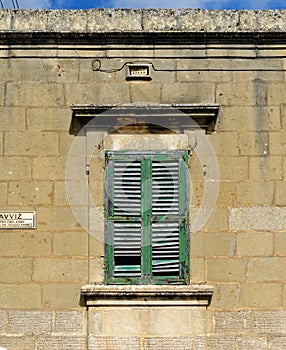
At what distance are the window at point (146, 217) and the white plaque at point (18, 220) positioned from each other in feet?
2.76

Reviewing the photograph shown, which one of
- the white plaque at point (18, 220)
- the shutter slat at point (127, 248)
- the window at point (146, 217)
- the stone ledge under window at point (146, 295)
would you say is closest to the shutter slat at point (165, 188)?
the window at point (146, 217)

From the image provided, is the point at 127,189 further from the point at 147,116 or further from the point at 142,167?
the point at 147,116

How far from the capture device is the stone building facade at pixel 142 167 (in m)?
7.18

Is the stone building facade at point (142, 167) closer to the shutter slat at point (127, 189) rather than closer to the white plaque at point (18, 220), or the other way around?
the white plaque at point (18, 220)

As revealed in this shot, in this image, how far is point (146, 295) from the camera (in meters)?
7.12

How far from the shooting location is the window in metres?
7.30

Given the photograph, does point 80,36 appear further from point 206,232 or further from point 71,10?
point 206,232

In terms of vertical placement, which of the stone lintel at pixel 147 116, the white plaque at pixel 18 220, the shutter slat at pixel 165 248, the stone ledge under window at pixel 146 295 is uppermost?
the stone lintel at pixel 147 116

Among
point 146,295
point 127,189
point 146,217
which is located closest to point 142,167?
point 127,189

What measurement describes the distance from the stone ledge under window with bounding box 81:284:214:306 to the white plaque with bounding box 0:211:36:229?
3.11 ft

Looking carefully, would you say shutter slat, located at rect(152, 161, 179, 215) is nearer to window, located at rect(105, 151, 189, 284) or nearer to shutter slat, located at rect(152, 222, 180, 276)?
window, located at rect(105, 151, 189, 284)

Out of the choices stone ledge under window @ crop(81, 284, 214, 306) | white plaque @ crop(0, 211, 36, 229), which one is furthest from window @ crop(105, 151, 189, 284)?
white plaque @ crop(0, 211, 36, 229)

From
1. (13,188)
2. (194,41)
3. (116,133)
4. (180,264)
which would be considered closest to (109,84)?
(116,133)

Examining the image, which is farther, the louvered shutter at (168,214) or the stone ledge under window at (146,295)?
Answer: the louvered shutter at (168,214)
